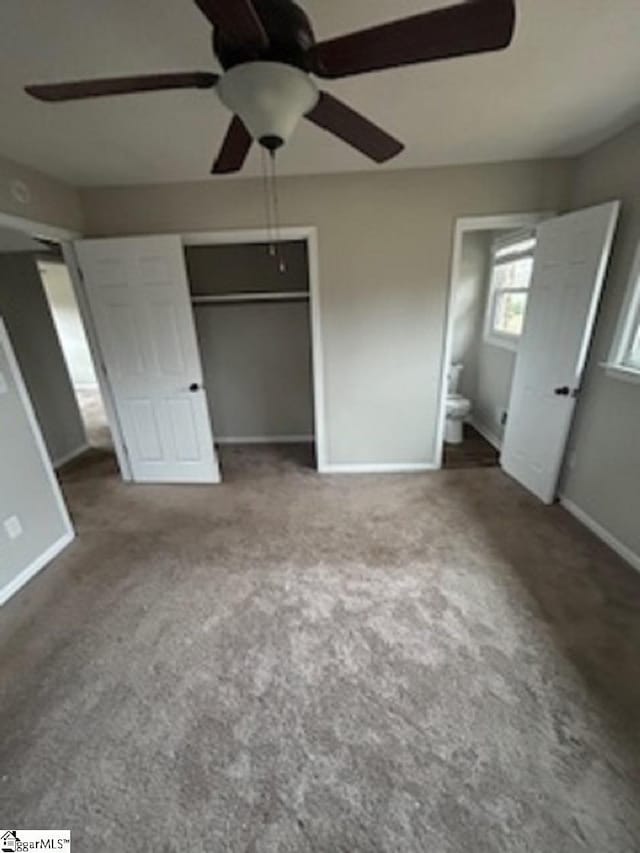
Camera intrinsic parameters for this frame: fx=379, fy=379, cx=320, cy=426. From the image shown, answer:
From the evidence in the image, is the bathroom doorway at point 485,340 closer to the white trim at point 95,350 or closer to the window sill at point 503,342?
the window sill at point 503,342

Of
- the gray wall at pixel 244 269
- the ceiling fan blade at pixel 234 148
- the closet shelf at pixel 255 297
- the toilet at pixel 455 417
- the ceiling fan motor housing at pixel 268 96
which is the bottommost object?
the toilet at pixel 455 417

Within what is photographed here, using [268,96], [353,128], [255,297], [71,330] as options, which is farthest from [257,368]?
[71,330]

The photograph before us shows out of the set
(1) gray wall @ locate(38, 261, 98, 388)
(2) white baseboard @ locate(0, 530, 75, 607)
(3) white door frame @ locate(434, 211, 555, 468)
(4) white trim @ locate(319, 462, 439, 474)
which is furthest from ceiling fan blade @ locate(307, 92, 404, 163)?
(1) gray wall @ locate(38, 261, 98, 388)

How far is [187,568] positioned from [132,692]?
787mm

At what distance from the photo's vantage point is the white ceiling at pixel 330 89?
4.17 ft

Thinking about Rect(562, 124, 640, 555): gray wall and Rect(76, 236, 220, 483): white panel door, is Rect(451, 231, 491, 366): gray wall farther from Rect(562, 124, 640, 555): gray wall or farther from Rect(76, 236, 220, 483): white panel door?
Rect(76, 236, 220, 483): white panel door

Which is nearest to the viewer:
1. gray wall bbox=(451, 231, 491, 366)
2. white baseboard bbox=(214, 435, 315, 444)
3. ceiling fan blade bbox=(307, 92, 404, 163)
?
ceiling fan blade bbox=(307, 92, 404, 163)

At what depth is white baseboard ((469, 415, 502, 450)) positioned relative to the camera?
3.88 metres

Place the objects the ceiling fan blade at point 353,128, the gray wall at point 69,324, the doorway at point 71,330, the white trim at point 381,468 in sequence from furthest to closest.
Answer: the gray wall at point 69,324 → the doorway at point 71,330 → the white trim at point 381,468 → the ceiling fan blade at point 353,128

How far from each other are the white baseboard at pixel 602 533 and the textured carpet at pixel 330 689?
2.4 inches

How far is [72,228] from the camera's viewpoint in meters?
2.87

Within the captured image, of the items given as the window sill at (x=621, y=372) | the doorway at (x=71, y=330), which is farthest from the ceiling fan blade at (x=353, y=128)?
the doorway at (x=71, y=330)

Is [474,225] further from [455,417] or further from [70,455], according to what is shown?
[70,455]

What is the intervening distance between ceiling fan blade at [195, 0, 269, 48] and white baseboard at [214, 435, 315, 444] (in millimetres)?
3624
